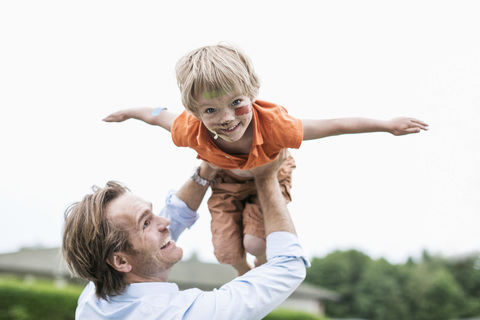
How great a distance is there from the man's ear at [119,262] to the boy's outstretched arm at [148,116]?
2.96 ft

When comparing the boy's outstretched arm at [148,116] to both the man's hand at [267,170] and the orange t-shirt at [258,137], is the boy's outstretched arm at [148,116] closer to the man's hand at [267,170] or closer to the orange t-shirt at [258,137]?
the orange t-shirt at [258,137]

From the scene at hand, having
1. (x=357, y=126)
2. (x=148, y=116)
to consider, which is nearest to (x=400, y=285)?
(x=357, y=126)

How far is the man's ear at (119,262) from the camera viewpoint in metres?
2.70

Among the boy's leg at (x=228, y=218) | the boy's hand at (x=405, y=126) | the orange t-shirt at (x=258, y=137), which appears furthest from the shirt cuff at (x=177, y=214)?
the boy's hand at (x=405, y=126)

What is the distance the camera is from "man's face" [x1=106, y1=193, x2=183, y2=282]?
8.96ft

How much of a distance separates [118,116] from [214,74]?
3.45 feet

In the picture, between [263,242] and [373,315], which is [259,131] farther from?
[373,315]

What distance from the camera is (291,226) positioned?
2.88 m

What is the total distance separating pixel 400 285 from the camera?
4375 centimetres

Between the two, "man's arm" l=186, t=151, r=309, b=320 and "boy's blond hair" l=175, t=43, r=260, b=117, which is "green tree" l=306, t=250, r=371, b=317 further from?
"boy's blond hair" l=175, t=43, r=260, b=117

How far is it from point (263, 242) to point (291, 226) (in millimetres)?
371

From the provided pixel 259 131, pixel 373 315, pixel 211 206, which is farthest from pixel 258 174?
pixel 373 315

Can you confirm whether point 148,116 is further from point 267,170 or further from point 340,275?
point 340,275

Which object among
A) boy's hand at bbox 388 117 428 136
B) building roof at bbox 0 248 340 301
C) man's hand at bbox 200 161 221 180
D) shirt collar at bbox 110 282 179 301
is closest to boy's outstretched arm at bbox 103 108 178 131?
man's hand at bbox 200 161 221 180
